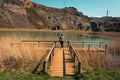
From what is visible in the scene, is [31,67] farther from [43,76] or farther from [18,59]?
[43,76]

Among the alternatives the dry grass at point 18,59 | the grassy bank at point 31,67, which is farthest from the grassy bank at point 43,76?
the dry grass at point 18,59

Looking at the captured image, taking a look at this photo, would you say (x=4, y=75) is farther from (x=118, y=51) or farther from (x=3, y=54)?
(x=118, y=51)

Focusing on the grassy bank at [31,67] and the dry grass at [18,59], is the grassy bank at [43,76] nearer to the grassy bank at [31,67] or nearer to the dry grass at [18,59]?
the grassy bank at [31,67]

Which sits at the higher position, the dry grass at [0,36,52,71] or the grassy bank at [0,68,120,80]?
the dry grass at [0,36,52,71]

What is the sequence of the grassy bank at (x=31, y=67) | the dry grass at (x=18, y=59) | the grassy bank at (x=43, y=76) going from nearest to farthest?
the grassy bank at (x=43, y=76) < the grassy bank at (x=31, y=67) < the dry grass at (x=18, y=59)

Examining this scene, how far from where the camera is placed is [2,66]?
13109 mm

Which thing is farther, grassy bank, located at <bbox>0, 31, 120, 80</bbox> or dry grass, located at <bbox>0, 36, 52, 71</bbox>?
dry grass, located at <bbox>0, 36, 52, 71</bbox>

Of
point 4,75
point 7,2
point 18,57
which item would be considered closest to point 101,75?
point 4,75

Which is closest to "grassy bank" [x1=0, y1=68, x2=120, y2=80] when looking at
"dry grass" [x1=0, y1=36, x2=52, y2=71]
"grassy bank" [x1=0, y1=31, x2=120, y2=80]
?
"grassy bank" [x1=0, y1=31, x2=120, y2=80]

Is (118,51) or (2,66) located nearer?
(2,66)

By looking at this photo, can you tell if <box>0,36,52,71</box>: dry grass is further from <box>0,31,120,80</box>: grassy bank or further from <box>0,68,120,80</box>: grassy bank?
<box>0,68,120,80</box>: grassy bank

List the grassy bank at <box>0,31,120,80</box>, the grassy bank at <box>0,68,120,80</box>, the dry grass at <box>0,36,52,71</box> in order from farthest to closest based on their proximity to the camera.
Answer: the dry grass at <box>0,36,52,71</box> < the grassy bank at <box>0,31,120,80</box> < the grassy bank at <box>0,68,120,80</box>

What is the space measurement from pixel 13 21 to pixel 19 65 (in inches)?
6432

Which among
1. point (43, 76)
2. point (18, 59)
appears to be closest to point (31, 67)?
point (18, 59)
